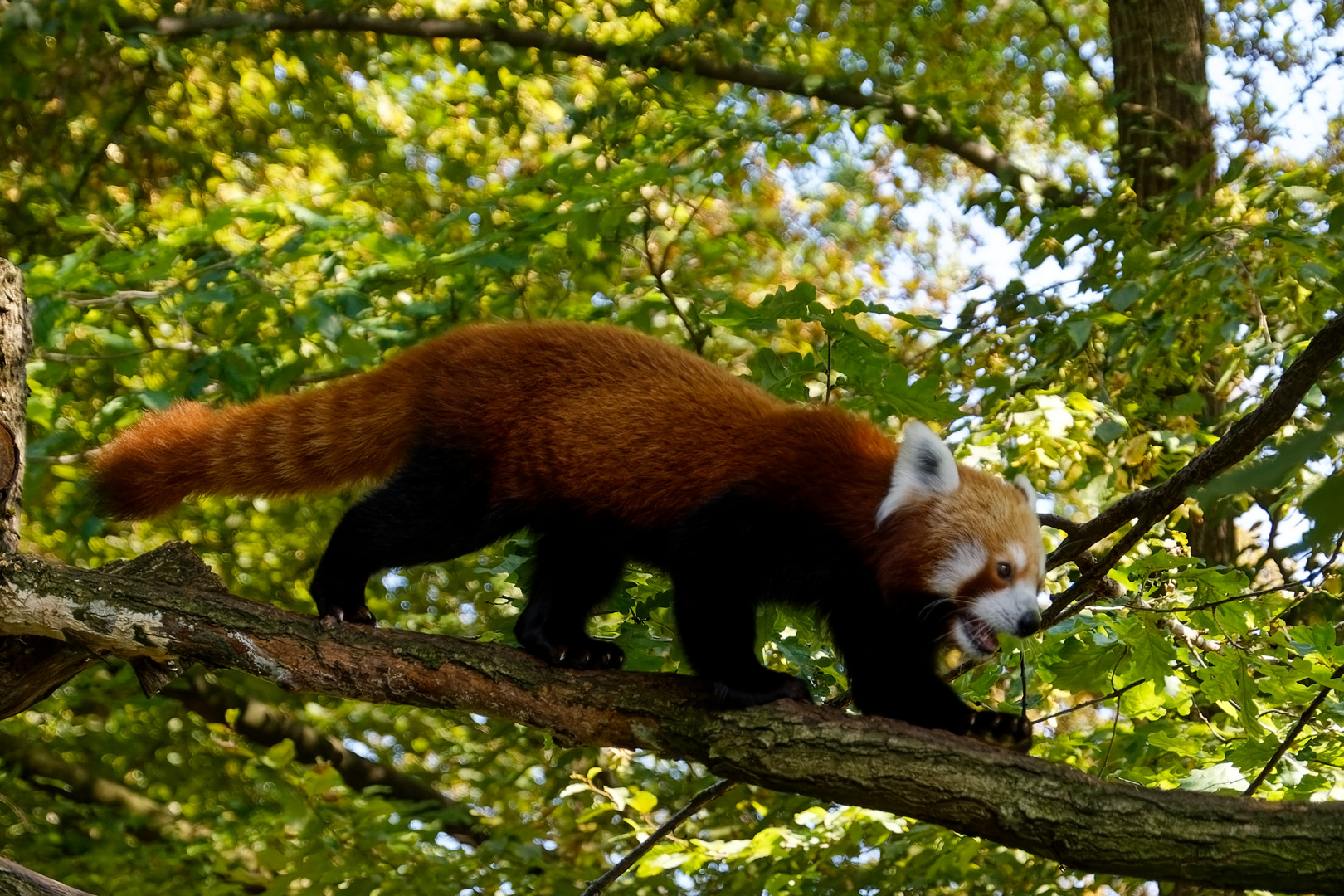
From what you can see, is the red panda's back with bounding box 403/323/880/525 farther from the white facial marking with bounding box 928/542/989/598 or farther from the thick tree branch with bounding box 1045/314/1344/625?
the thick tree branch with bounding box 1045/314/1344/625

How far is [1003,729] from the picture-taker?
11.5ft

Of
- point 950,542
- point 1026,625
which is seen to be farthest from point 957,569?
point 1026,625

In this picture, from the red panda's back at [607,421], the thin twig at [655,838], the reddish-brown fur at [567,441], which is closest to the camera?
the thin twig at [655,838]

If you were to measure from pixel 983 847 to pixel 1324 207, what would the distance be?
324cm

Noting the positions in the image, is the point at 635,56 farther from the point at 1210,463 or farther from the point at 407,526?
the point at 1210,463

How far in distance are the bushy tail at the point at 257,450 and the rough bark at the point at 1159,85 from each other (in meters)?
5.31

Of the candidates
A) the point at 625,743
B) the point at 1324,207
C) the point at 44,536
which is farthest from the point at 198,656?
the point at 44,536

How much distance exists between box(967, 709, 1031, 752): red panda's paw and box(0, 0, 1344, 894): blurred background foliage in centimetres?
24

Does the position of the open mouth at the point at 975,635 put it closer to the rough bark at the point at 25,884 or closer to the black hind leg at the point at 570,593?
the black hind leg at the point at 570,593

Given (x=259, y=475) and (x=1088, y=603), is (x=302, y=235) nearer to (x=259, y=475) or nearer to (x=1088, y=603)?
(x=259, y=475)

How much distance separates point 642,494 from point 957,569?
3.34 feet

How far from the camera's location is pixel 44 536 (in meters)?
8.35

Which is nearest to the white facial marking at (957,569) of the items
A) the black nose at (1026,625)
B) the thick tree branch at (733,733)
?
the black nose at (1026,625)

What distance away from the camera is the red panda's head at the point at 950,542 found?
11.7ft
